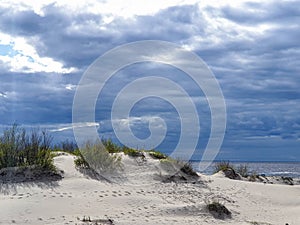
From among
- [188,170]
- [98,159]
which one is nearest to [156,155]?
[188,170]

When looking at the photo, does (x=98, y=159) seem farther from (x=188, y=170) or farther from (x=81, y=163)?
(x=188, y=170)

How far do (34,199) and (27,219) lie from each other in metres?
1.30

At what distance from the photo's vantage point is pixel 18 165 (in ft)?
55.9

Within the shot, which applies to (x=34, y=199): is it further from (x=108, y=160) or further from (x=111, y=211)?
(x=108, y=160)

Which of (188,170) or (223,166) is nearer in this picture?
(188,170)

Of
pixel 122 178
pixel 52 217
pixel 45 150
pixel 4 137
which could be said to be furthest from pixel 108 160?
pixel 52 217

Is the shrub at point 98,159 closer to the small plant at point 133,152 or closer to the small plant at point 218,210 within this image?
the small plant at point 133,152

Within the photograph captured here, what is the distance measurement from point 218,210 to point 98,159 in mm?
4408

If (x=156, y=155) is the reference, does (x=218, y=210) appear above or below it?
below

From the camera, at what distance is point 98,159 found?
1839 cm

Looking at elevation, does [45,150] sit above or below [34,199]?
above

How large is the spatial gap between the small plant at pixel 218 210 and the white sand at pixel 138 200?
0.66ft

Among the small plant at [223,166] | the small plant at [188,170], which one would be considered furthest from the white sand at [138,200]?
the small plant at [223,166]

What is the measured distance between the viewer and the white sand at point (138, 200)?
1420 centimetres
